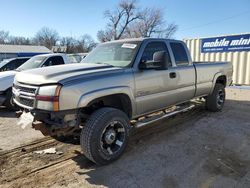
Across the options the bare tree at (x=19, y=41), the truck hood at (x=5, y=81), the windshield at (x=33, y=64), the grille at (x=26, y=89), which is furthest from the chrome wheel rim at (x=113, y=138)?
the bare tree at (x=19, y=41)

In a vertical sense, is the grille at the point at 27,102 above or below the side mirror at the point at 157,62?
below

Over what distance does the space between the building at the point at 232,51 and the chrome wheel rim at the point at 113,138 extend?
9.85m

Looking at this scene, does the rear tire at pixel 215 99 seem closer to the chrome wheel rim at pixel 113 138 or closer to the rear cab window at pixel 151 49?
the rear cab window at pixel 151 49

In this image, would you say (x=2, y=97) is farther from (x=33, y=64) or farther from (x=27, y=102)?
(x=27, y=102)

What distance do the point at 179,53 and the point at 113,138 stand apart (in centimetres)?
264

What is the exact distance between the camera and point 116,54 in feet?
15.5

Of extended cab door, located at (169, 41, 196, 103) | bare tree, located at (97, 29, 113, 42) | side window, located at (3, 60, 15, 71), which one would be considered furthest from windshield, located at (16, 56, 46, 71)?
bare tree, located at (97, 29, 113, 42)

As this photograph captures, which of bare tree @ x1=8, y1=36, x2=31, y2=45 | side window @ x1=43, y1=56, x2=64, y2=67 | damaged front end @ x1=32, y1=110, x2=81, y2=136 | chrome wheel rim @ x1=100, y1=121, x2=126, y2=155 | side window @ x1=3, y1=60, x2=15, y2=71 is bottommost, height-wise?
chrome wheel rim @ x1=100, y1=121, x2=126, y2=155

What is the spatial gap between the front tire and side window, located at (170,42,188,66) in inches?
80.6

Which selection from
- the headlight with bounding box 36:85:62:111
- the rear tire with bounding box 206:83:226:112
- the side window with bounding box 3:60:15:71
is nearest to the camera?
the headlight with bounding box 36:85:62:111

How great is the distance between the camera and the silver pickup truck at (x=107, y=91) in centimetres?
338

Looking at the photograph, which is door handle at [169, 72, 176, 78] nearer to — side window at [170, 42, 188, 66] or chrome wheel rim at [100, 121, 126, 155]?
side window at [170, 42, 188, 66]

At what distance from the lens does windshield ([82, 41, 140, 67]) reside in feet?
14.6

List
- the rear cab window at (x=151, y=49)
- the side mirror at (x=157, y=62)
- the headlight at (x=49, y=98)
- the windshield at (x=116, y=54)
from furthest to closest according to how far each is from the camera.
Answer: the rear cab window at (x=151, y=49), the windshield at (x=116, y=54), the side mirror at (x=157, y=62), the headlight at (x=49, y=98)
